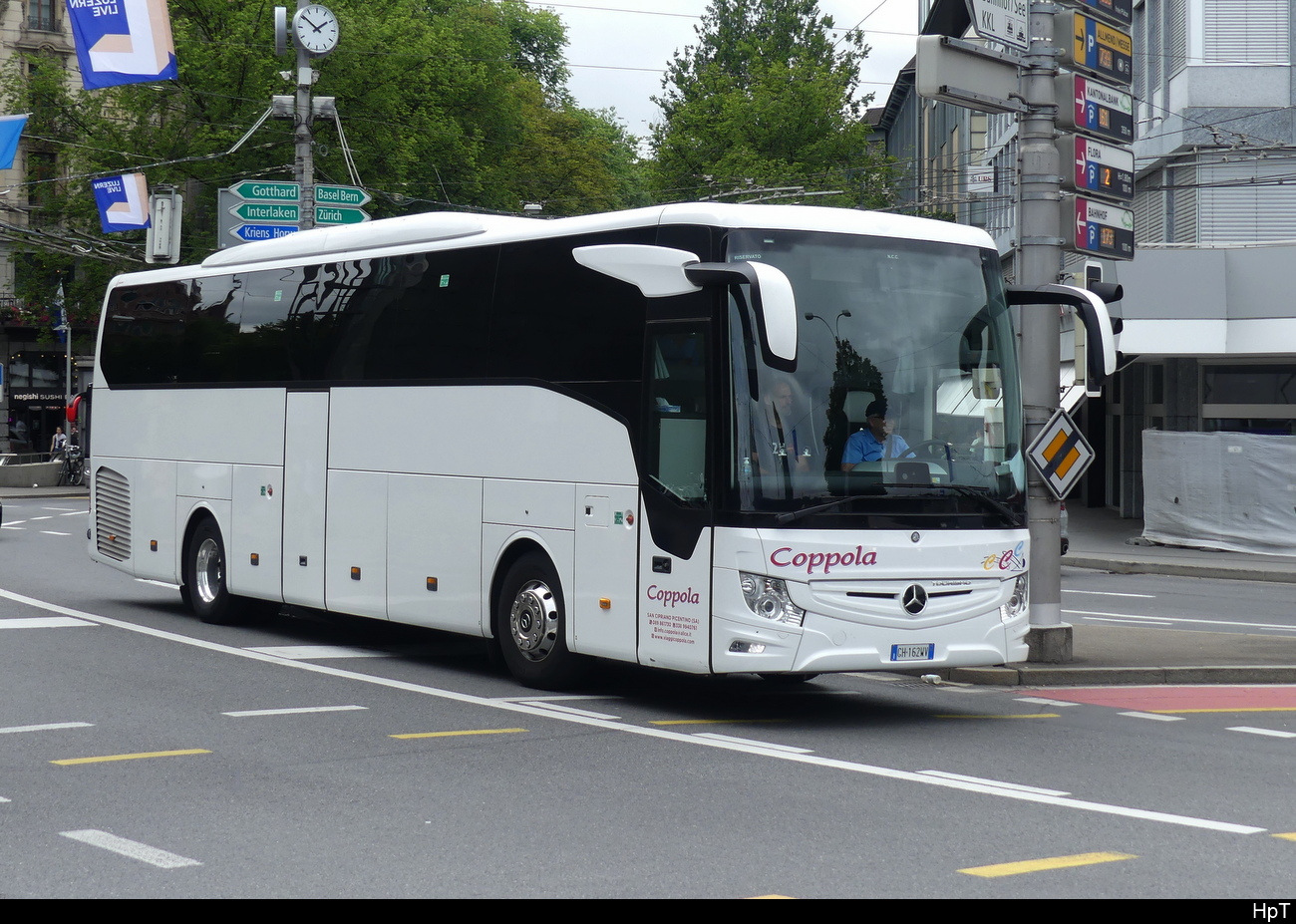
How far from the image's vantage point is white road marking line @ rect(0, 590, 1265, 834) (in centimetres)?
746

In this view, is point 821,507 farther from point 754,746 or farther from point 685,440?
point 754,746

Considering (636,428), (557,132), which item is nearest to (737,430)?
(636,428)

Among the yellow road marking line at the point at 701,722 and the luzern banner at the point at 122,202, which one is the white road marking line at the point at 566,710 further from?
the luzern banner at the point at 122,202

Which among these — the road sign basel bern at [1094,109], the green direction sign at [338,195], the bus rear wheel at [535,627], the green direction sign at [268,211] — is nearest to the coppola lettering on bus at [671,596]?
the bus rear wheel at [535,627]

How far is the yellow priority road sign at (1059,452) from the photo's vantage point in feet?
42.4

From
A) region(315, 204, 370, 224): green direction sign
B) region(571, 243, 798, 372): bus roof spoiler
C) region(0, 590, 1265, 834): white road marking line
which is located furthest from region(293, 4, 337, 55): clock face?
region(571, 243, 798, 372): bus roof spoiler

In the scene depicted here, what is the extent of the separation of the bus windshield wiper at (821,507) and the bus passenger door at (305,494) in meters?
5.53

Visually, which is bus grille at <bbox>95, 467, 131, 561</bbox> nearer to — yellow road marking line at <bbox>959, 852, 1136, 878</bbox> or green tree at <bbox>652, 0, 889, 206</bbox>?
yellow road marking line at <bbox>959, 852, 1136, 878</bbox>

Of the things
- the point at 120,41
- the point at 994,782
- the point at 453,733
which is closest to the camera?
the point at 994,782

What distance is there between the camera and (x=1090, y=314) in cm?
1134

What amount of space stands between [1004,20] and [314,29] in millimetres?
15027

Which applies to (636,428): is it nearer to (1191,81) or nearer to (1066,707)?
(1066,707)

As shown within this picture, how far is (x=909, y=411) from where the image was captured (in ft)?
33.4

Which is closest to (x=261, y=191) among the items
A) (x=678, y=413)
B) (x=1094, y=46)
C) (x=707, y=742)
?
(x=1094, y=46)
